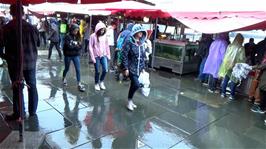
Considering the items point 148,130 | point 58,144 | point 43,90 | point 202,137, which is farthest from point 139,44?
point 43,90

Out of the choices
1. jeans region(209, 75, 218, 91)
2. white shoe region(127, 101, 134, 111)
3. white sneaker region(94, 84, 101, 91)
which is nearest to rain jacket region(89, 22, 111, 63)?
white sneaker region(94, 84, 101, 91)

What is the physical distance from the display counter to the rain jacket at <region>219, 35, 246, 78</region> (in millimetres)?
2221

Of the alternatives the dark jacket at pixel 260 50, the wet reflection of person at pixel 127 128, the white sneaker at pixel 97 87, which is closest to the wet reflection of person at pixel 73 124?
the wet reflection of person at pixel 127 128

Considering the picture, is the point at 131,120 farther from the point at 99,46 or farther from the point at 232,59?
the point at 232,59

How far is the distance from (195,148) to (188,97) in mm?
2747

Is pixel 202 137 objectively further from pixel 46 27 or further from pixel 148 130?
pixel 46 27

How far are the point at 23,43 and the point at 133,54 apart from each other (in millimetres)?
1945

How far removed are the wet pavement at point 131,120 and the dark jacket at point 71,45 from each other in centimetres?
99

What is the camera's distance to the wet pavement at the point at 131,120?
393 centimetres

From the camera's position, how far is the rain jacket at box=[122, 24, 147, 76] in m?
4.80

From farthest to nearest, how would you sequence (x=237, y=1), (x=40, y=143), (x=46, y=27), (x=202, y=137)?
(x=46, y=27) < (x=237, y=1) < (x=202, y=137) < (x=40, y=143)

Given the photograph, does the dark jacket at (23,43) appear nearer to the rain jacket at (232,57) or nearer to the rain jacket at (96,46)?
the rain jacket at (96,46)

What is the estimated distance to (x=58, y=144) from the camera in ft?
12.1

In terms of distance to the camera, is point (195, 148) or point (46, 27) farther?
point (46, 27)
